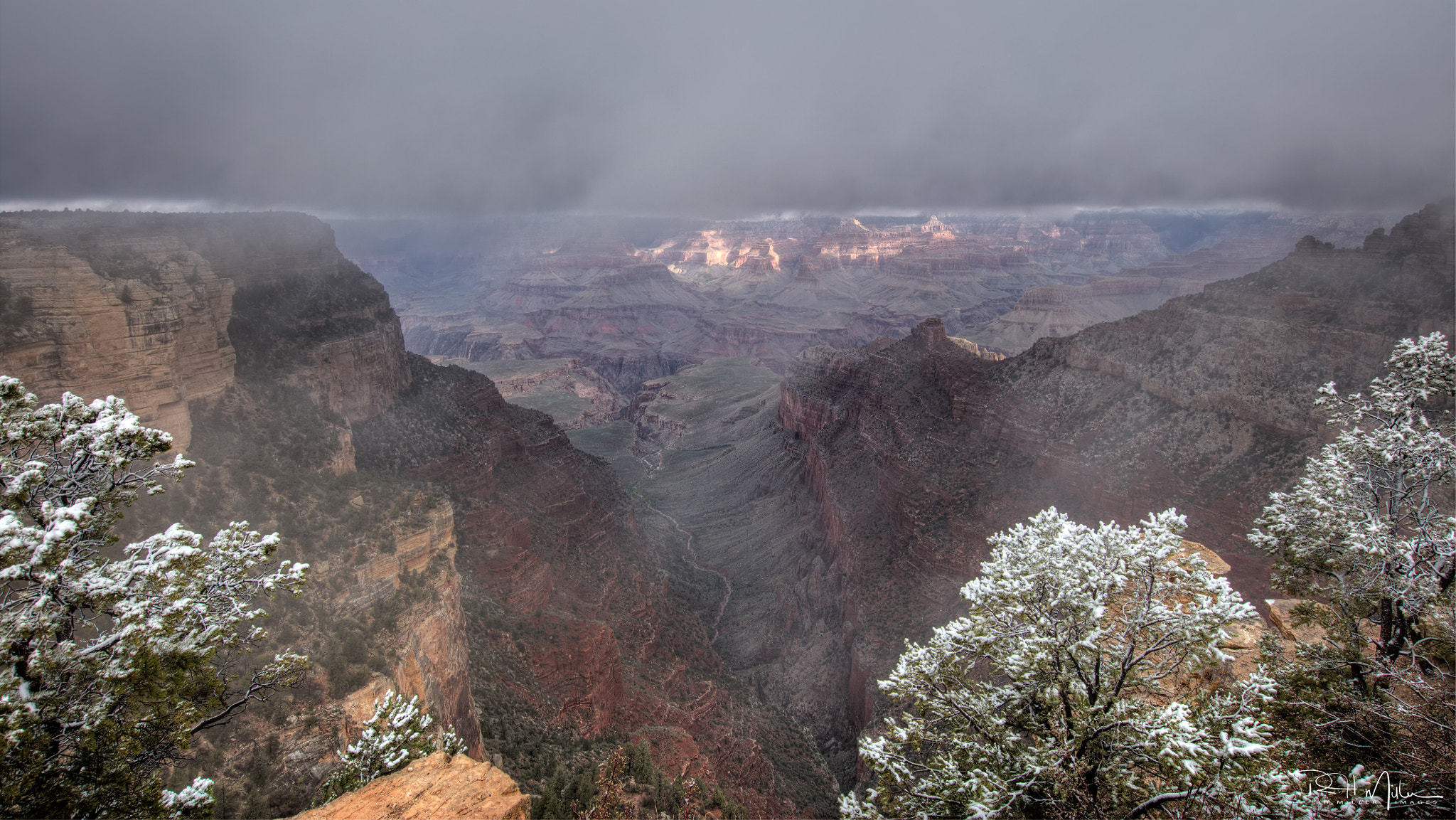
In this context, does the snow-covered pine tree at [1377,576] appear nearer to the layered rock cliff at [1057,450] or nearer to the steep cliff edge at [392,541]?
the steep cliff edge at [392,541]

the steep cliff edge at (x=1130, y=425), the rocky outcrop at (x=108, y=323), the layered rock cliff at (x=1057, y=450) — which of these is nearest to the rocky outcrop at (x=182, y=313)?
the rocky outcrop at (x=108, y=323)

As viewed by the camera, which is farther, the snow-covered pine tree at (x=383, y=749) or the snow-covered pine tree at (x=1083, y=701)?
the snow-covered pine tree at (x=383, y=749)

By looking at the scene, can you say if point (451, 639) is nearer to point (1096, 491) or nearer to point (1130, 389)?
point (1096, 491)

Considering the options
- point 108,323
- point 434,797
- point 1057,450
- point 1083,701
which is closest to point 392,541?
point 108,323

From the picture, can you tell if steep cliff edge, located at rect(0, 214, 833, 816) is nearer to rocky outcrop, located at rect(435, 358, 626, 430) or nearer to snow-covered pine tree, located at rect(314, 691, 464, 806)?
snow-covered pine tree, located at rect(314, 691, 464, 806)

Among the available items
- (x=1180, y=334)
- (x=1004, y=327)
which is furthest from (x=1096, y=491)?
(x=1004, y=327)

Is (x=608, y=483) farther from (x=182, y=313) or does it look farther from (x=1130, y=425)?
(x=1130, y=425)
